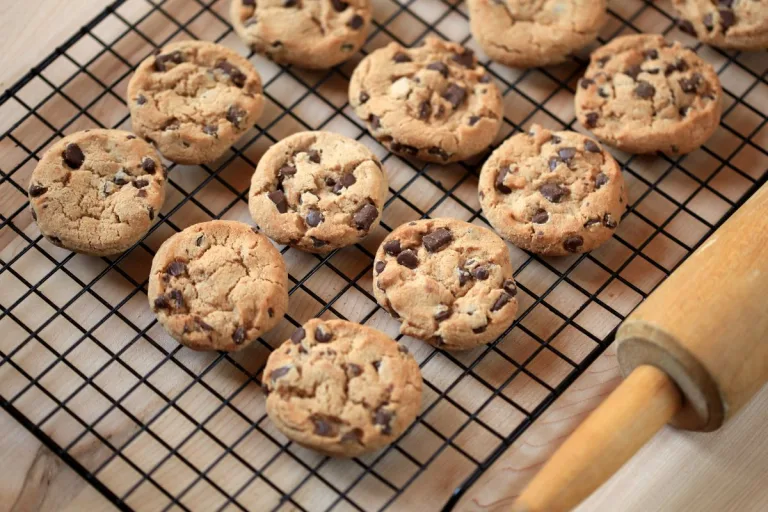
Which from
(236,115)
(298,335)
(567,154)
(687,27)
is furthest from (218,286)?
(687,27)

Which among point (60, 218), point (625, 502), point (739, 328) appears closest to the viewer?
point (739, 328)

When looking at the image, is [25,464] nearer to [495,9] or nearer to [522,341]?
[522,341]

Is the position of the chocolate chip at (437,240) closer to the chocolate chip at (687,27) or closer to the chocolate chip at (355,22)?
the chocolate chip at (355,22)

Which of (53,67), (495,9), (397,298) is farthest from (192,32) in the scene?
(397,298)

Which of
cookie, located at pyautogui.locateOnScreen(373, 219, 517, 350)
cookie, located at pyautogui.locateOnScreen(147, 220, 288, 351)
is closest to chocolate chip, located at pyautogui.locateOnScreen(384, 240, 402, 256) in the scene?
cookie, located at pyautogui.locateOnScreen(373, 219, 517, 350)

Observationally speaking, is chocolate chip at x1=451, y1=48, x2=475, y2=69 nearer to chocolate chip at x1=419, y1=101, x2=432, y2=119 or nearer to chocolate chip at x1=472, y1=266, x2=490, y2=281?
chocolate chip at x1=419, y1=101, x2=432, y2=119

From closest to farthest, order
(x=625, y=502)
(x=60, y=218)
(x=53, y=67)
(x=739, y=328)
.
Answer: (x=739, y=328)
(x=625, y=502)
(x=60, y=218)
(x=53, y=67)

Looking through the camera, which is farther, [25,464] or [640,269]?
[640,269]

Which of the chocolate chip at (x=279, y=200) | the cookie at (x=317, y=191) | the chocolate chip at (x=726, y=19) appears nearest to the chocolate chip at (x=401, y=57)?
the cookie at (x=317, y=191)
